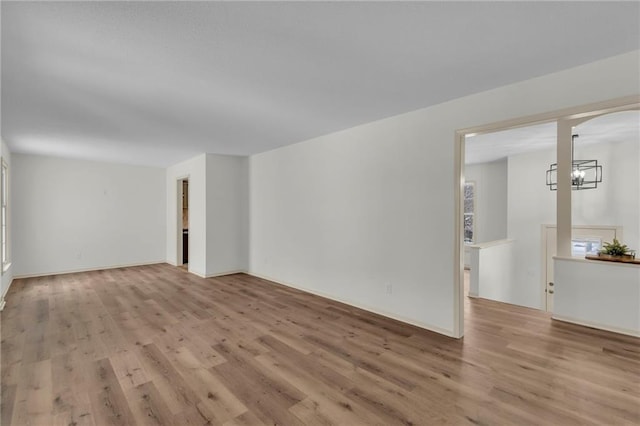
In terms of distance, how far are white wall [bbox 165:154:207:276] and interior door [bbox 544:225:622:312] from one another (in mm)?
6655

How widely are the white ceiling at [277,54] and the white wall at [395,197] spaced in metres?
0.19

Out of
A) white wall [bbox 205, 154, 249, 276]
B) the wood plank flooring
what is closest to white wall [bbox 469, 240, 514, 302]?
the wood plank flooring

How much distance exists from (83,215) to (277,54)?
6535 mm

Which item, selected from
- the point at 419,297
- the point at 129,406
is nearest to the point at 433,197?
the point at 419,297

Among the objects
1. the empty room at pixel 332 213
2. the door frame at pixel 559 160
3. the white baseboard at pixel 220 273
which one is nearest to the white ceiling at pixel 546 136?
the empty room at pixel 332 213

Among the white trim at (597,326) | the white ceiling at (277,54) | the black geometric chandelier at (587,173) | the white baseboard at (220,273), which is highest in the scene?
the white ceiling at (277,54)

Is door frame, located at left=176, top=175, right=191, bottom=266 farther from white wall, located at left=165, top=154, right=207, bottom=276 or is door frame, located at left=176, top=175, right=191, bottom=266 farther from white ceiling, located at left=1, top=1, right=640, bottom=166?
white ceiling, located at left=1, top=1, right=640, bottom=166

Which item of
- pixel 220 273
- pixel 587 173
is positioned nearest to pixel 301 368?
pixel 220 273

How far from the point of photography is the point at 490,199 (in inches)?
285

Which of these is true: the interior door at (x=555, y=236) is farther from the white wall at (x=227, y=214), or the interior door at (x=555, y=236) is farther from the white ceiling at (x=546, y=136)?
the white wall at (x=227, y=214)

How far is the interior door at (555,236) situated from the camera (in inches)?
207

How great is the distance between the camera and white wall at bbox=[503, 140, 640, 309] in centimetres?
507

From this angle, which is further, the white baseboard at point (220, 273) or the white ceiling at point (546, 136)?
the white baseboard at point (220, 273)

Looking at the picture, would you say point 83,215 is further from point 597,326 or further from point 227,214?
point 597,326
